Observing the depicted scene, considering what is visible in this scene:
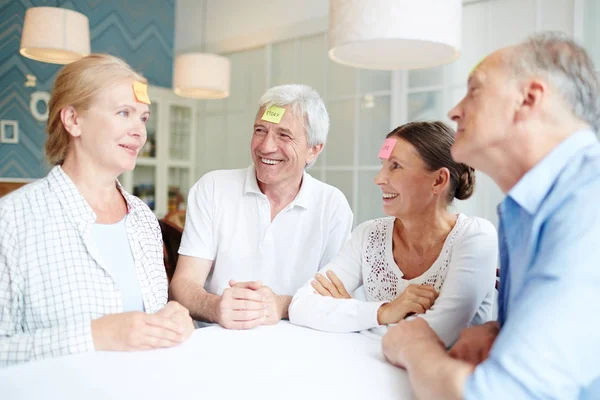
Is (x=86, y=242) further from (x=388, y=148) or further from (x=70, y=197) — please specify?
(x=388, y=148)

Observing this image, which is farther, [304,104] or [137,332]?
[304,104]

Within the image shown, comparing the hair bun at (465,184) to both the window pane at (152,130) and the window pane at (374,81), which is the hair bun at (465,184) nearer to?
the window pane at (374,81)

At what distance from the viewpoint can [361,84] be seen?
15.9ft

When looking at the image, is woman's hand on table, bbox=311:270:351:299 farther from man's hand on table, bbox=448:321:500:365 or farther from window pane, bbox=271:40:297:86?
window pane, bbox=271:40:297:86

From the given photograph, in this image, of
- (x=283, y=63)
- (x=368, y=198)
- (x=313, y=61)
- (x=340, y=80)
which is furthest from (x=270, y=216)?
(x=283, y=63)

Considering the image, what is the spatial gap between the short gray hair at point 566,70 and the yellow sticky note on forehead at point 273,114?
3.97 ft

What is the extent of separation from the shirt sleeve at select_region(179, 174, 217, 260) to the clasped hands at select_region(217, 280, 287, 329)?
0.50 m

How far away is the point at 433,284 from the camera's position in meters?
1.48

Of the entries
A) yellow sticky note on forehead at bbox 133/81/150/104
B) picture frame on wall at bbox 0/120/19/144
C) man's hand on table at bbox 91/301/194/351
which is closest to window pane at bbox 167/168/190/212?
picture frame on wall at bbox 0/120/19/144

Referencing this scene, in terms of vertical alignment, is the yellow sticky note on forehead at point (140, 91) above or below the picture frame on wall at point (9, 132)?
above

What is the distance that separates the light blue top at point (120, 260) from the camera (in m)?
1.48

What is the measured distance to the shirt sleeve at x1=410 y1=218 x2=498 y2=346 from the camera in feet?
4.23

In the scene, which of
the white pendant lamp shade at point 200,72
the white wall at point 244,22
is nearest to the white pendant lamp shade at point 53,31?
the white pendant lamp shade at point 200,72

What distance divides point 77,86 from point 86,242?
45 centimetres
